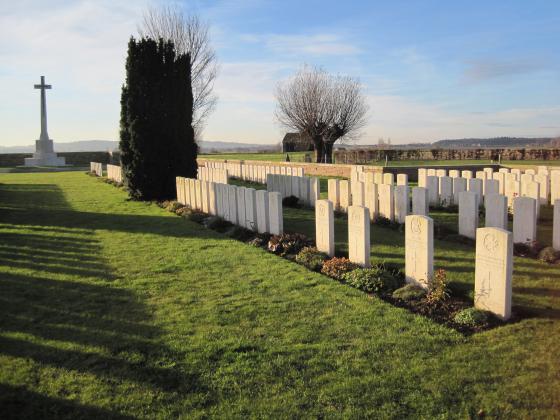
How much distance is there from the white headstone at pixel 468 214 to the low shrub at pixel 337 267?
11.0 ft

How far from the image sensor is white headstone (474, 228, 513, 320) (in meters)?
5.01

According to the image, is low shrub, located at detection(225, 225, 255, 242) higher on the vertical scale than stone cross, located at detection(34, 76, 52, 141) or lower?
lower

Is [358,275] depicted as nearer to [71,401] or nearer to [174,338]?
[174,338]

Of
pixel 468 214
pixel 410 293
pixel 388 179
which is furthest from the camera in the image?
pixel 388 179

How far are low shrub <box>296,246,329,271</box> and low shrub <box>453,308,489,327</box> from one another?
8.53ft

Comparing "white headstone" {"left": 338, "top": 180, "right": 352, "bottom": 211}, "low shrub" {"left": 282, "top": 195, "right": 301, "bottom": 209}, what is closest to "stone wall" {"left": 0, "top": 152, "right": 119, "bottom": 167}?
"low shrub" {"left": 282, "top": 195, "right": 301, "bottom": 209}

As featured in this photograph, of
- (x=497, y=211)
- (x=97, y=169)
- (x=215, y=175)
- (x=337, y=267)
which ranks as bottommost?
(x=337, y=267)

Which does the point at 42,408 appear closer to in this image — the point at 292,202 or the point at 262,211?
the point at 262,211

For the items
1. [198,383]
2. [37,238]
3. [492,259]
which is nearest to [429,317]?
[492,259]

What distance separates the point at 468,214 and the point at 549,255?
2.10m

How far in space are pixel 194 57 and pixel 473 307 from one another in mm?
30403

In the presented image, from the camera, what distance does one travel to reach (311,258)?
7.65 m

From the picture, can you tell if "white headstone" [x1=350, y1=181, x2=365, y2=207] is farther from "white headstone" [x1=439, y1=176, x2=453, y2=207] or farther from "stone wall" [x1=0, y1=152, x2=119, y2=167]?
"stone wall" [x1=0, y1=152, x2=119, y2=167]

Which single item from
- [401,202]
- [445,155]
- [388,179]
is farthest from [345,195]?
[445,155]
